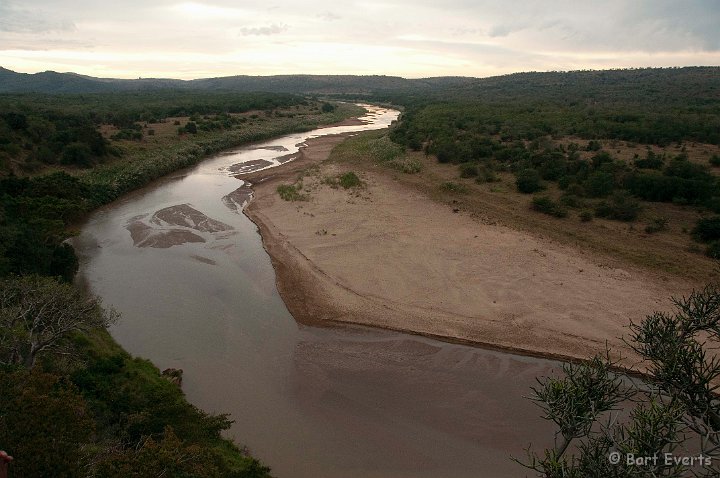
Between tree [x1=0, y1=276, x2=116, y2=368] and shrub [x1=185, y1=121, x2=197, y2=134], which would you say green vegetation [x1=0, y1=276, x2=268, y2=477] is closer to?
tree [x1=0, y1=276, x2=116, y2=368]

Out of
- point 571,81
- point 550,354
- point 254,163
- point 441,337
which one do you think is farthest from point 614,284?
point 571,81

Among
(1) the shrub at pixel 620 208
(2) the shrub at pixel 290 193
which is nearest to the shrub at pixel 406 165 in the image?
(2) the shrub at pixel 290 193

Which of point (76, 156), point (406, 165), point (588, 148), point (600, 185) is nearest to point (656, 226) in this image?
point (600, 185)

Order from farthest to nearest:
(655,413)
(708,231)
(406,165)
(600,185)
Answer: (406,165)
(600,185)
(708,231)
(655,413)

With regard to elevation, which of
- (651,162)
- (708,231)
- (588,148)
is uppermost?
(588,148)

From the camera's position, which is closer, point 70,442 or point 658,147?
point 70,442

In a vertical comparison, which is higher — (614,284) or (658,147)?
(658,147)

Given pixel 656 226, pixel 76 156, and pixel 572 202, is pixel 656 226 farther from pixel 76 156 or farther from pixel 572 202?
pixel 76 156

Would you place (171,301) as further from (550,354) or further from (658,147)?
(658,147)
